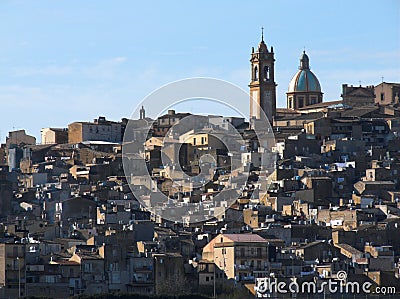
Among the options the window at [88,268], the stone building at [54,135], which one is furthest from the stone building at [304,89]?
the window at [88,268]

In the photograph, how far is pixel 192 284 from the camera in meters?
47.0

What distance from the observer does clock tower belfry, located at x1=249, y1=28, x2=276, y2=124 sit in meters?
81.8

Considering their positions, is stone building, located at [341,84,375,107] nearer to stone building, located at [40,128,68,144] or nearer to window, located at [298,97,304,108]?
window, located at [298,97,304,108]

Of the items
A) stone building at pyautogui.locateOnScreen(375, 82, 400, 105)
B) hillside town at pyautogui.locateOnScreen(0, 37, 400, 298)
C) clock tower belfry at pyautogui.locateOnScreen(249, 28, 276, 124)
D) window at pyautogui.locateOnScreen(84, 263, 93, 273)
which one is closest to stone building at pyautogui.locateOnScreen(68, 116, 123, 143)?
A: hillside town at pyautogui.locateOnScreen(0, 37, 400, 298)

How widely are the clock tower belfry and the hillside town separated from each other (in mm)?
77

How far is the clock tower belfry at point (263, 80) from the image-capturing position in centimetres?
8175

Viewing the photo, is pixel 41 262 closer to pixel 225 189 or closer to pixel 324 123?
pixel 225 189

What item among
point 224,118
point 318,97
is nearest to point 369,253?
point 224,118

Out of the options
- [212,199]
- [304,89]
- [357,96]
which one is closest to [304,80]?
[304,89]

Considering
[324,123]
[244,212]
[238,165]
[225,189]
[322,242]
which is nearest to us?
[322,242]

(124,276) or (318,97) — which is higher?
(318,97)

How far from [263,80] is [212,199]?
20.1 meters

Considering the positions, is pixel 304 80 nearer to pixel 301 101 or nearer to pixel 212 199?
pixel 301 101

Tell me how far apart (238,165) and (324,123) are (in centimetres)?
639
